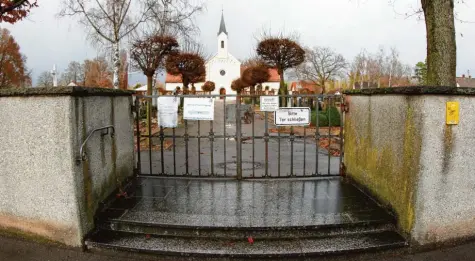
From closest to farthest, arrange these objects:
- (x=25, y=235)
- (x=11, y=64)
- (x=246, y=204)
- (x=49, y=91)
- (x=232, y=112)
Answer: (x=49, y=91)
(x=25, y=235)
(x=246, y=204)
(x=232, y=112)
(x=11, y=64)

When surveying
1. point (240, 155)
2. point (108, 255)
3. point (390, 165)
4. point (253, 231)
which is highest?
point (390, 165)

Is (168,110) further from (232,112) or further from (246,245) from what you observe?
(232,112)

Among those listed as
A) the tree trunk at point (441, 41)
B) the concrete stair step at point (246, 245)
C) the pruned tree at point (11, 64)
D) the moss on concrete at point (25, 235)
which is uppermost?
the pruned tree at point (11, 64)

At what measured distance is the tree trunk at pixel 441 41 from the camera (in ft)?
17.9

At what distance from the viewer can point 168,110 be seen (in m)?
6.01

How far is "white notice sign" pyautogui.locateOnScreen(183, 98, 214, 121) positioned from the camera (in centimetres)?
590

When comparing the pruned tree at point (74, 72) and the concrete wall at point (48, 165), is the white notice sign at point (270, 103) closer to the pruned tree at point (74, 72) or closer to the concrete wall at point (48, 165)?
the concrete wall at point (48, 165)

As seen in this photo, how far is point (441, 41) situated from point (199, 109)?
4052 millimetres

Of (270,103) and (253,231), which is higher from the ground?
(270,103)

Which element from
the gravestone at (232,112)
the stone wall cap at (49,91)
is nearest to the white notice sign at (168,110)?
the stone wall cap at (49,91)

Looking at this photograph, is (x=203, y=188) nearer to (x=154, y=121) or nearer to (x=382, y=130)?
(x=382, y=130)

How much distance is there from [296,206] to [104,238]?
8.27ft

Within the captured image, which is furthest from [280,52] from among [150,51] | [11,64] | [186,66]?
[11,64]

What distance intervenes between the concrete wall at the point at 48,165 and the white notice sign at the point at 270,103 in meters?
2.76
